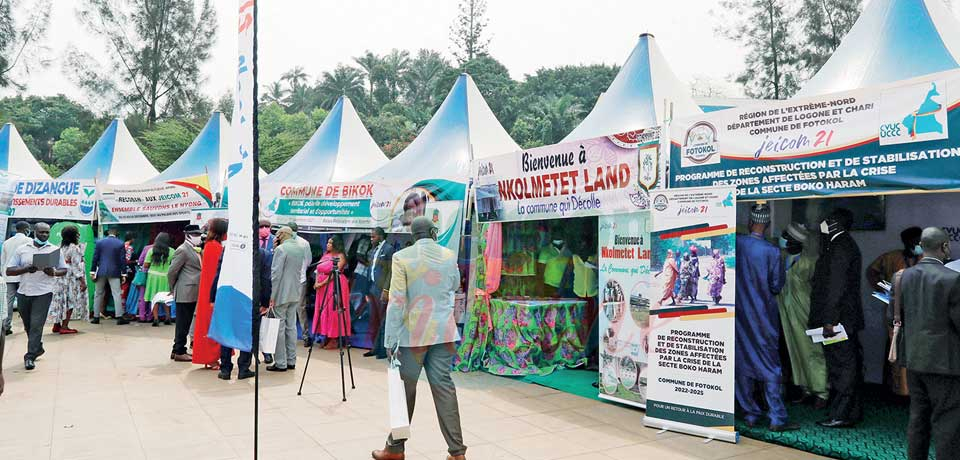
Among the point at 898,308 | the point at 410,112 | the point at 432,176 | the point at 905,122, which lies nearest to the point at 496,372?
the point at 432,176

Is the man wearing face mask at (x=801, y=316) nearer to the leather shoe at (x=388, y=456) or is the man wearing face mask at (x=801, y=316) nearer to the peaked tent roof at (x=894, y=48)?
the peaked tent roof at (x=894, y=48)

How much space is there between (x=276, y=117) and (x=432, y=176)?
46.9m

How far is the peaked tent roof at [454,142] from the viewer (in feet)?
29.0

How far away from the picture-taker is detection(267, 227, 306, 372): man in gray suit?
7.48 metres

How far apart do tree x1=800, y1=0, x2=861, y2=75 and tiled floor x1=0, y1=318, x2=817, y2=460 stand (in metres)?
22.7

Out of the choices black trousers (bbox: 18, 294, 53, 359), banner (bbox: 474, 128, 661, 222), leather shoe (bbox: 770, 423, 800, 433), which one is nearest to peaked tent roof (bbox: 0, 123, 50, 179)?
black trousers (bbox: 18, 294, 53, 359)

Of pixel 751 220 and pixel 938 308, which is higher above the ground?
pixel 751 220

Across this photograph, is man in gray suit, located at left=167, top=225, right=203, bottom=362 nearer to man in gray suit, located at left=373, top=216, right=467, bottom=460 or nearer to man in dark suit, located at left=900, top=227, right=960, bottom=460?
man in gray suit, located at left=373, top=216, right=467, bottom=460

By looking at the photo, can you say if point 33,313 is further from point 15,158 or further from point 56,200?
point 15,158

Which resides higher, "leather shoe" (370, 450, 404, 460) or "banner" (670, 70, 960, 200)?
"banner" (670, 70, 960, 200)

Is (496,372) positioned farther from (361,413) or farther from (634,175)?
(634,175)

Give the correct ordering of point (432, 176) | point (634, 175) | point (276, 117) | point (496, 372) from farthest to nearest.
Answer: point (276, 117), point (432, 176), point (496, 372), point (634, 175)

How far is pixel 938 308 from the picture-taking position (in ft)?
11.8

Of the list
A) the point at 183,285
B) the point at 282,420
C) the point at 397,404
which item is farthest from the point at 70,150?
the point at 397,404
